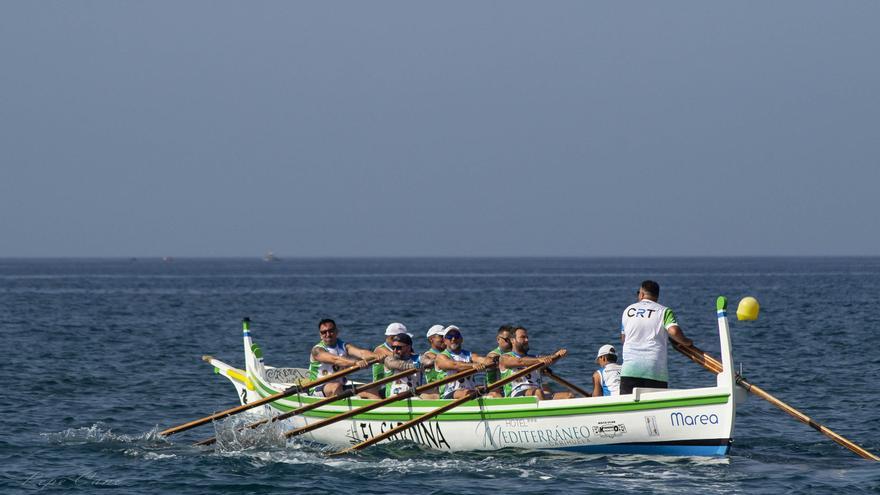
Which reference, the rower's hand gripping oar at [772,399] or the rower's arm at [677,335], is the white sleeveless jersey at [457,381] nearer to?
the rower's hand gripping oar at [772,399]

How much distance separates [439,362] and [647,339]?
3629 mm

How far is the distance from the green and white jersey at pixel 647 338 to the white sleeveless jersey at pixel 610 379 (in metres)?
1.08

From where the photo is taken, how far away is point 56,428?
71.5 ft

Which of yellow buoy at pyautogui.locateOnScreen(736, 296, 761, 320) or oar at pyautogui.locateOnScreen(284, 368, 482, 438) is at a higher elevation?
yellow buoy at pyautogui.locateOnScreen(736, 296, 761, 320)

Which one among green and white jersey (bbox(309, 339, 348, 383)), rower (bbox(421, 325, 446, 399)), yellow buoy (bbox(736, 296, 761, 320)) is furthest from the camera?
green and white jersey (bbox(309, 339, 348, 383))

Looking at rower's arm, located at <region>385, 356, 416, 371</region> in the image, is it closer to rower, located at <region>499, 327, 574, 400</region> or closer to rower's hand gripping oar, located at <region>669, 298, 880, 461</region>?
rower, located at <region>499, 327, 574, 400</region>

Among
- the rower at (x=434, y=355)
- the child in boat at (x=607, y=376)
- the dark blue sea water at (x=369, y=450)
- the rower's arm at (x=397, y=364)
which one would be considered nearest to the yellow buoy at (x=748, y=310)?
the dark blue sea water at (x=369, y=450)

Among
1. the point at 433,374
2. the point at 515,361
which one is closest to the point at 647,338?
the point at 515,361

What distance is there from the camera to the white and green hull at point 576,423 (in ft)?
53.8

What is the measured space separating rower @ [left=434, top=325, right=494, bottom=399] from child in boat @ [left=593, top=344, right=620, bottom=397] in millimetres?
1745

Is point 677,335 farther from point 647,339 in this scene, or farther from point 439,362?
point 439,362

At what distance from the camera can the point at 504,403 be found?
18109mm

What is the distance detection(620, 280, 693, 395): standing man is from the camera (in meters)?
16.9

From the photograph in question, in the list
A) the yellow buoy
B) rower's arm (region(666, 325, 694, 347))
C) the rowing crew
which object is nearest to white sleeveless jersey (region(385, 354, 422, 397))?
the rowing crew
